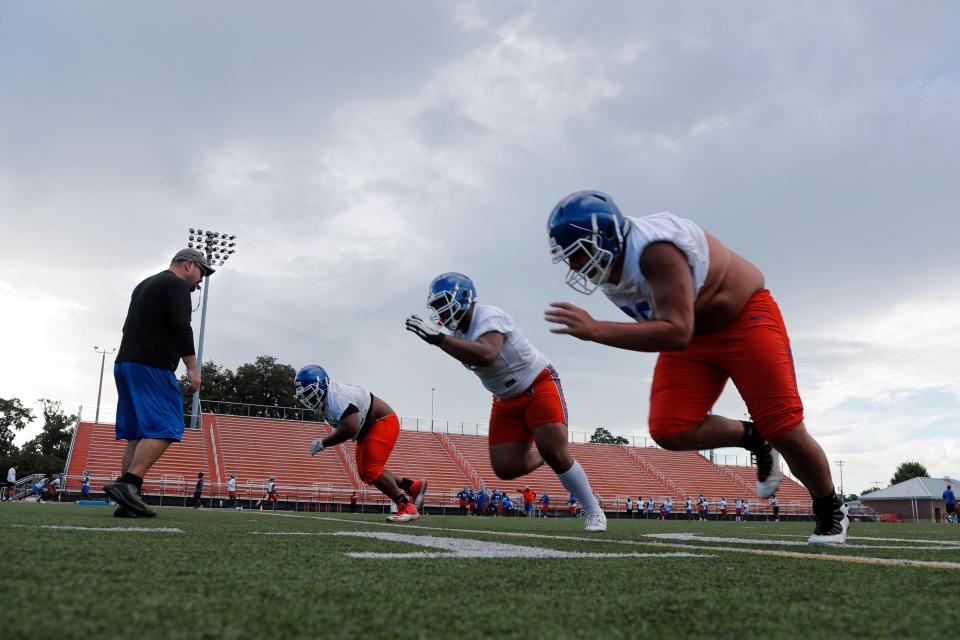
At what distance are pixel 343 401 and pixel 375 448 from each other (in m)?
0.66

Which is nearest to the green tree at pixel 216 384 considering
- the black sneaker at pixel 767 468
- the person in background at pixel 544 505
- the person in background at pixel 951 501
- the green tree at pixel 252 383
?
the green tree at pixel 252 383

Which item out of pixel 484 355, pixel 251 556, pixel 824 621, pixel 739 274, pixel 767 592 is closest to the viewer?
pixel 824 621

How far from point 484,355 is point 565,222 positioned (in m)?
2.20

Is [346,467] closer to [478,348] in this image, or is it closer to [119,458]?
[119,458]

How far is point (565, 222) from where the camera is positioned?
3.42m

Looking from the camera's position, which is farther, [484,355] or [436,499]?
[436,499]

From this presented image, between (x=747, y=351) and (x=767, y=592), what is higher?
(x=747, y=351)

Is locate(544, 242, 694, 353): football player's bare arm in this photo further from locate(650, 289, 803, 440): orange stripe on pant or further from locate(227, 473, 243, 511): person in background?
locate(227, 473, 243, 511): person in background

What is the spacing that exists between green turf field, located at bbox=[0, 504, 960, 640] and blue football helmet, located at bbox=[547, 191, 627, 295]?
50.3 inches

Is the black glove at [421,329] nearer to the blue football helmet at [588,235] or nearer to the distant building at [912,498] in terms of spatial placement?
the blue football helmet at [588,235]

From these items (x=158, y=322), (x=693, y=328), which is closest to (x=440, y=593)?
(x=693, y=328)

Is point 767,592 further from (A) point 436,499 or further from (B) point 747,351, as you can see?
(A) point 436,499

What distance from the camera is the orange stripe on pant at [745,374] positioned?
4.04 metres

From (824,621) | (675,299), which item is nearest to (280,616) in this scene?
(824,621)
